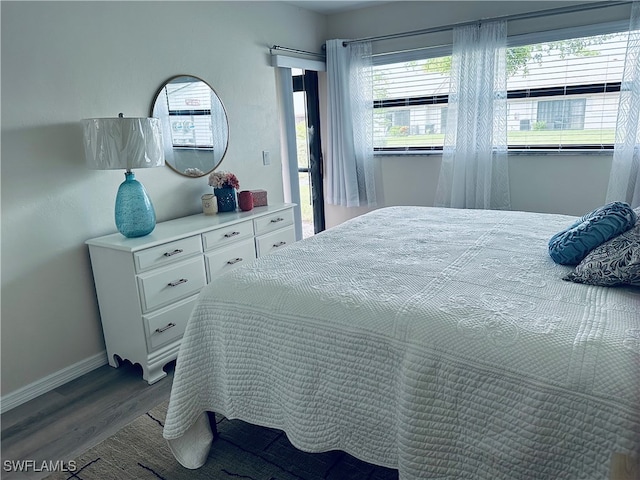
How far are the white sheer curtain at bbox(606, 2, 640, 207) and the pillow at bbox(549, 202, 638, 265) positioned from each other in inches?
70.9

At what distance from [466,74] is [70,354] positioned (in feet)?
11.6

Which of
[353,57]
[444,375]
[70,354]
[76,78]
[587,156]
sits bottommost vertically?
[70,354]

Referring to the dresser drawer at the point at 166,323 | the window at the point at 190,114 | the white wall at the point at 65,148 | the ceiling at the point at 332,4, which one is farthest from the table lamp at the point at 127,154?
the ceiling at the point at 332,4

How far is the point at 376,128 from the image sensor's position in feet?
14.6

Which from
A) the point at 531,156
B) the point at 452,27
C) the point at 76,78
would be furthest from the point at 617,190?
the point at 76,78

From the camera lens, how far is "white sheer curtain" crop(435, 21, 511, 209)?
356cm

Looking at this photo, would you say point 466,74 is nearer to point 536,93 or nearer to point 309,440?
point 536,93

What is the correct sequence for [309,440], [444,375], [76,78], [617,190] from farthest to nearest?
[617,190]
[76,78]
[309,440]
[444,375]

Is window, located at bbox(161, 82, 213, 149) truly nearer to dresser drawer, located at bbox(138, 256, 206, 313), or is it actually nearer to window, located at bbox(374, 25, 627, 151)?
dresser drawer, located at bbox(138, 256, 206, 313)

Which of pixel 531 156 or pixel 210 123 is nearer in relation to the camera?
pixel 210 123

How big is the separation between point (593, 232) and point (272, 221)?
217 centimetres

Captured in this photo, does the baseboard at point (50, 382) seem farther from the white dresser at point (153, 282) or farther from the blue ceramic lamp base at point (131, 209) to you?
the blue ceramic lamp base at point (131, 209)

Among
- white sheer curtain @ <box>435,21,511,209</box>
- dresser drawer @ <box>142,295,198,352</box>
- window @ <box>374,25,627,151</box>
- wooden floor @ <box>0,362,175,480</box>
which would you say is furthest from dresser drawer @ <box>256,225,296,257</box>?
window @ <box>374,25,627,151</box>

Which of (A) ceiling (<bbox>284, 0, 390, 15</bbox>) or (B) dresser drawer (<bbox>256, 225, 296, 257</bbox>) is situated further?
(A) ceiling (<bbox>284, 0, 390, 15</bbox>)
